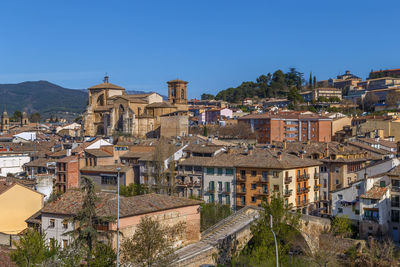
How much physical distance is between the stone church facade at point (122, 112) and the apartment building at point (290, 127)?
2024 cm

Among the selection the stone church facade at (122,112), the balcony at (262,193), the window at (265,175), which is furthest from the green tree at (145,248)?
the stone church facade at (122,112)

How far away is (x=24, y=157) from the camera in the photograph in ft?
197

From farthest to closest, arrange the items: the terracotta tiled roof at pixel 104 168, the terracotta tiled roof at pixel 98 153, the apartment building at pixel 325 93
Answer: the apartment building at pixel 325 93 → the terracotta tiled roof at pixel 98 153 → the terracotta tiled roof at pixel 104 168

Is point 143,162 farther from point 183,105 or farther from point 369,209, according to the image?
point 183,105

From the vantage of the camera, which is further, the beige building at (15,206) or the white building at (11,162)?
the white building at (11,162)

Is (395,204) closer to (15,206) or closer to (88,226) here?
(88,226)

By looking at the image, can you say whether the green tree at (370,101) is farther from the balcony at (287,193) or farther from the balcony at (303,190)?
the balcony at (287,193)

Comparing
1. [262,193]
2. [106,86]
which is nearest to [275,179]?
[262,193]

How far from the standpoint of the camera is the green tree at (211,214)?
131 feet

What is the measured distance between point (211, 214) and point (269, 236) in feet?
Answer: 44.9

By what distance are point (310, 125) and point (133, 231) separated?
6115 cm

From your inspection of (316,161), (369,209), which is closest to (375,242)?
(369,209)

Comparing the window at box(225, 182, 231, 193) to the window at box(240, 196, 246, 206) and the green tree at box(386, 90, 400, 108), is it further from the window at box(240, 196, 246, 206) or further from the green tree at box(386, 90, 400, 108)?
the green tree at box(386, 90, 400, 108)

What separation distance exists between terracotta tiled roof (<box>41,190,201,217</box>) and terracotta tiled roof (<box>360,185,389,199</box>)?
15.2 metres
